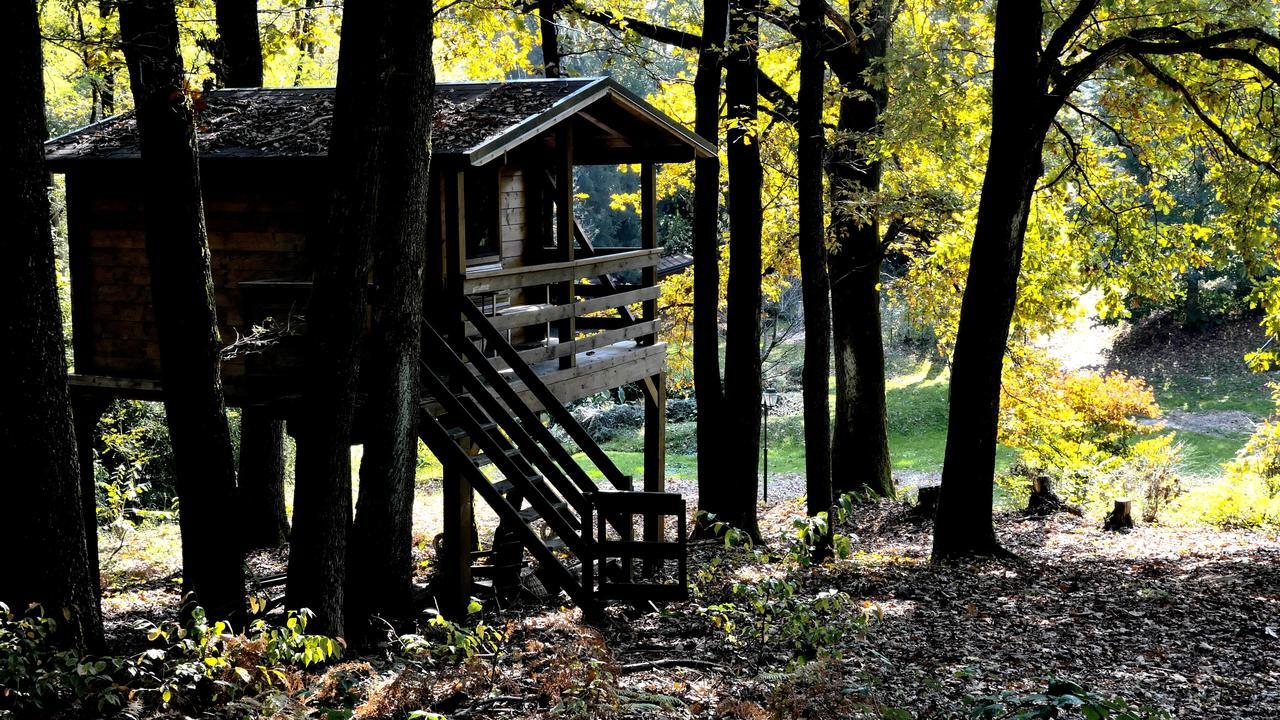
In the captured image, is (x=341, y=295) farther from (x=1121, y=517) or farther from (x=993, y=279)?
(x=1121, y=517)

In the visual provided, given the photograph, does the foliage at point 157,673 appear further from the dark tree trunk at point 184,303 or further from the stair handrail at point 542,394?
the stair handrail at point 542,394

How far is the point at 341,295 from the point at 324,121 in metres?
4.26

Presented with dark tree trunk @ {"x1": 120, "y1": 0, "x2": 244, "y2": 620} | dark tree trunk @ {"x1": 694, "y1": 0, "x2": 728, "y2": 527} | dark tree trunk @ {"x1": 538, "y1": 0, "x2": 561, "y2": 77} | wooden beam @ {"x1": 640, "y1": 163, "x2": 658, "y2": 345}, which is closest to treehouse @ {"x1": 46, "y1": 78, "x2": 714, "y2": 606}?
wooden beam @ {"x1": 640, "y1": 163, "x2": 658, "y2": 345}

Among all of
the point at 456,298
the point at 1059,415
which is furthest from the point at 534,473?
the point at 1059,415

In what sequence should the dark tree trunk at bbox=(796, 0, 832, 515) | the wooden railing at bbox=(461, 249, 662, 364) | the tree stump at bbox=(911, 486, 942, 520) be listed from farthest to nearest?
the tree stump at bbox=(911, 486, 942, 520) → the dark tree trunk at bbox=(796, 0, 832, 515) → the wooden railing at bbox=(461, 249, 662, 364)

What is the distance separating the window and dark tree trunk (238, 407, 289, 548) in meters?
3.59

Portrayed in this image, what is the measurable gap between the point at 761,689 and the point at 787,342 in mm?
35195

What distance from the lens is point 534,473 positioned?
1034 cm

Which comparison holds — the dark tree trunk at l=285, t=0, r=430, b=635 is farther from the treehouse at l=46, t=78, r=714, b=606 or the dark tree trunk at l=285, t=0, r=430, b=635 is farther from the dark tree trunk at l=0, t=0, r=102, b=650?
the treehouse at l=46, t=78, r=714, b=606

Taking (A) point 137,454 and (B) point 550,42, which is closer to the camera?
(A) point 137,454

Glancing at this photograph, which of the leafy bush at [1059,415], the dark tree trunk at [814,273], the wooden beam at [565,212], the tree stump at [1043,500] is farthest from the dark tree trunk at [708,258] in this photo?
the leafy bush at [1059,415]

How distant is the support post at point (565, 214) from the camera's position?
1184 cm

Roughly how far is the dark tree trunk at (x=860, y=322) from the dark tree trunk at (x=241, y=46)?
28.9 ft

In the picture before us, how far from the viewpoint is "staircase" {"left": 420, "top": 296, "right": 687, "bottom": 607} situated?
9.06 m
